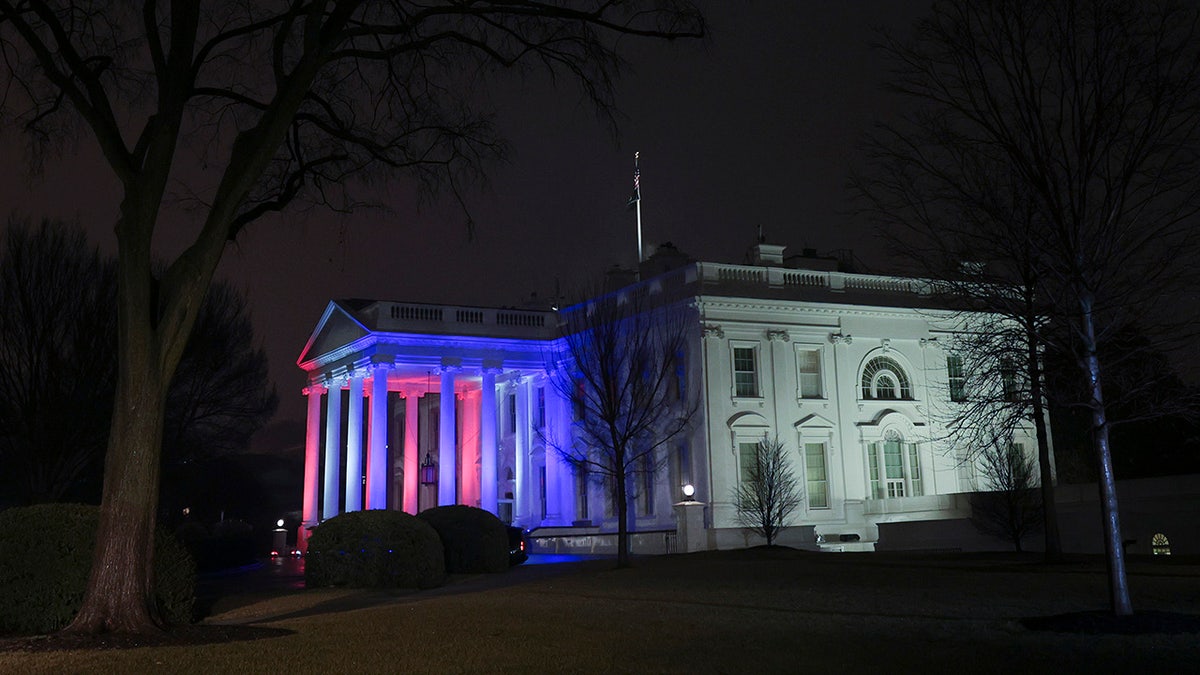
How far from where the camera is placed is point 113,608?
39.8 ft

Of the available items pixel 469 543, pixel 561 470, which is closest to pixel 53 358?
pixel 469 543

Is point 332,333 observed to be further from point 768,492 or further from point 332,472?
point 768,492

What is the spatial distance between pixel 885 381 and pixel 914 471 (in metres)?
4.03

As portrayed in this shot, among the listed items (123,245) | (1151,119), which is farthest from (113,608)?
(1151,119)

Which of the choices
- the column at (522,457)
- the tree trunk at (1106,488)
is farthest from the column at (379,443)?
the tree trunk at (1106,488)

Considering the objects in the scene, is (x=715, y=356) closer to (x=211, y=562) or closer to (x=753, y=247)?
(x=753, y=247)

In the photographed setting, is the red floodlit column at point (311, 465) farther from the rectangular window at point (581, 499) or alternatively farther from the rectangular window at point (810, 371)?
the rectangular window at point (810, 371)

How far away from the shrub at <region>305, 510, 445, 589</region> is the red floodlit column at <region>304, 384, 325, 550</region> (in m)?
26.8

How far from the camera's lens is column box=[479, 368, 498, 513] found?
47.0 m

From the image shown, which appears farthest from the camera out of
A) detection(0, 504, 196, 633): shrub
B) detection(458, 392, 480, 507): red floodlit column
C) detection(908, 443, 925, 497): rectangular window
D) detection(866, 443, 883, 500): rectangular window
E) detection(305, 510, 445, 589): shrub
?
detection(458, 392, 480, 507): red floodlit column

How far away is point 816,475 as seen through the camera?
142 feet

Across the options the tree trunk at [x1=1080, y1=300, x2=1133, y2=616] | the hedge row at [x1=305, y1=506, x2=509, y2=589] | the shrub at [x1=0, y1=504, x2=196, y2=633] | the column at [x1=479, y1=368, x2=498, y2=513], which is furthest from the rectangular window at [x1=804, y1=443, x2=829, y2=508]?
the shrub at [x1=0, y1=504, x2=196, y2=633]

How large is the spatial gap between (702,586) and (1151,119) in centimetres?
1127

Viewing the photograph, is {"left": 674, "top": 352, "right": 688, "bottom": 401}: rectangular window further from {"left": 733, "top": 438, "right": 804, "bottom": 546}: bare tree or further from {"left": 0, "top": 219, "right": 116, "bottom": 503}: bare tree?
{"left": 0, "top": 219, "right": 116, "bottom": 503}: bare tree
